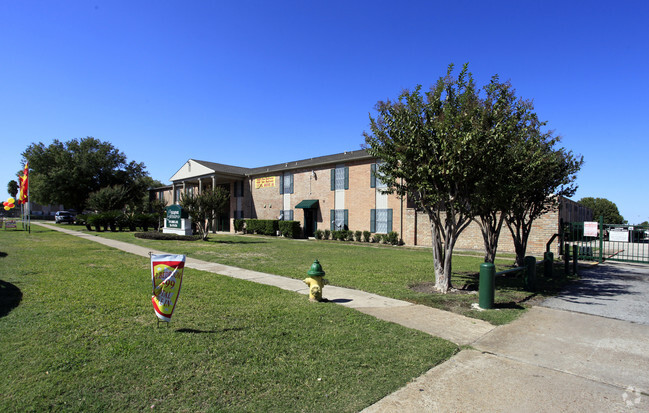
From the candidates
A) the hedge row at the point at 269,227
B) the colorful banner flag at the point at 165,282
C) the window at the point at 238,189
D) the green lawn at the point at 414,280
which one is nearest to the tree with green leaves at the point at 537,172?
the green lawn at the point at 414,280

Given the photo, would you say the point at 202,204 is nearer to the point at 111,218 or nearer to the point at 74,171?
the point at 111,218

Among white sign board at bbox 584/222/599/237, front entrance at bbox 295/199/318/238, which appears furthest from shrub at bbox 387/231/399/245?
white sign board at bbox 584/222/599/237

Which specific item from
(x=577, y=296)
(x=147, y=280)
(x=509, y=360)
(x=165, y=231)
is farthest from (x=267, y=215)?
(x=509, y=360)

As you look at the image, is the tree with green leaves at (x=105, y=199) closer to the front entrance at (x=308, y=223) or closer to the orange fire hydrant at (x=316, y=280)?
the front entrance at (x=308, y=223)

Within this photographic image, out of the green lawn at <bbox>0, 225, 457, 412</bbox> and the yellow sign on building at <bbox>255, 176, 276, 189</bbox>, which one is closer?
the green lawn at <bbox>0, 225, 457, 412</bbox>

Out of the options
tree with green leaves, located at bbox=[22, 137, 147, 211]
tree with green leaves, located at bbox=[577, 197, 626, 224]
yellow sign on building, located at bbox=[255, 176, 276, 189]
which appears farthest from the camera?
tree with green leaves, located at bbox=[577, 197, 626, 224]

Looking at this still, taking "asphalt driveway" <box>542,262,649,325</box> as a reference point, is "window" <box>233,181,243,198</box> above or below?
above

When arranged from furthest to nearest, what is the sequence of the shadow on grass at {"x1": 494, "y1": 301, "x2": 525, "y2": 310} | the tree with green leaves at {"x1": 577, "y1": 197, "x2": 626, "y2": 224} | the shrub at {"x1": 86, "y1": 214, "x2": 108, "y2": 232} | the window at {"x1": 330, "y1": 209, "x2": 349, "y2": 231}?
the tree with green leaves at {"x1": 577, "y1": 197, "x2": 626, "y2": 224}
the shrub at {"x1": 86, "y1": 214, "x2": 108, "y2": 232}
the window at {"x1": 330, "y1": 209, "x2": 349, "y2": 231}
the shadow on grass at {"x1": 494, "y1": 301, "x2": 525, "y2": 310}

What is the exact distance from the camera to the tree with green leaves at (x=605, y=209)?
61594 mm

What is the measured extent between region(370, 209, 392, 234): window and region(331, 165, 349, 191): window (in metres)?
3.30

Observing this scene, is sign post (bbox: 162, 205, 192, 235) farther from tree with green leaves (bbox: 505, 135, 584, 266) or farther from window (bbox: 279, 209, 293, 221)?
tree with green leaves (bbox: 505, 135, 584, 266)

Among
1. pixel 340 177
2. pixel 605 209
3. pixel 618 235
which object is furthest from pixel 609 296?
pixel 605 209

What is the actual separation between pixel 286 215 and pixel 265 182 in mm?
4667

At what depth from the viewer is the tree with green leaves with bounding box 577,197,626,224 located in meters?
61.6
